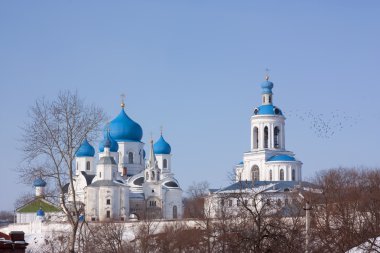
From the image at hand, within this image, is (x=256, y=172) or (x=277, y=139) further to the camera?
(x=256, y=172)

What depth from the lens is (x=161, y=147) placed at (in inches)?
3031

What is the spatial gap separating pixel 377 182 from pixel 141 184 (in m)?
26.4

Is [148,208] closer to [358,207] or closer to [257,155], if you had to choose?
[257,155]

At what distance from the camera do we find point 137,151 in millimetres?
75188

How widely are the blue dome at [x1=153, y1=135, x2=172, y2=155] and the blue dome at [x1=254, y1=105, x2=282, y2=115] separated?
11332 mm

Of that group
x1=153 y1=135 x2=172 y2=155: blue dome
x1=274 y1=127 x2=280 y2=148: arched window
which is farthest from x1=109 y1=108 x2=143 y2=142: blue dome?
x1=274 y1=127 x2=280 y2=148: arched window

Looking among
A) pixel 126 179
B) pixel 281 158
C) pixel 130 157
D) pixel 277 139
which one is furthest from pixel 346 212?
pixel 130 157

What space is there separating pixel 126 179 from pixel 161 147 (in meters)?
5.05

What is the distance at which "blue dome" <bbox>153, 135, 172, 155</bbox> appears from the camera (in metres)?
76.9

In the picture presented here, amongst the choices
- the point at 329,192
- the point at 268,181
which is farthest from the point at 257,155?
the point at 329,192

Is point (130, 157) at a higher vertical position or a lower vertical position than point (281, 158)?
higher

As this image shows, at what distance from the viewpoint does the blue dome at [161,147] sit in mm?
76938

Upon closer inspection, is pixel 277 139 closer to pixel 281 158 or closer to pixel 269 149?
pixel 269 149

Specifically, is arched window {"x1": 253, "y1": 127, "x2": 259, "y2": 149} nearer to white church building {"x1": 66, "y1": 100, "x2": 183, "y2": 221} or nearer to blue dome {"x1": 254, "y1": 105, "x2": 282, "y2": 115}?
blue dome {"x1": 254, "y1": 105, "x2": 282, "y2": 115}
